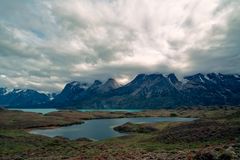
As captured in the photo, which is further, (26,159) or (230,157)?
(26,159)

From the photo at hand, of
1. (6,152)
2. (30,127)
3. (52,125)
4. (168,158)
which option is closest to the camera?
(168,158)

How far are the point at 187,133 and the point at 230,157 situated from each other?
43599 millimetres

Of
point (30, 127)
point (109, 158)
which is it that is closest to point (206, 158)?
point (109, 158)

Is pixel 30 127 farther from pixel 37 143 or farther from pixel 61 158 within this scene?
pixel 61 158

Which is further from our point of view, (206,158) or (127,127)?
(127,127)

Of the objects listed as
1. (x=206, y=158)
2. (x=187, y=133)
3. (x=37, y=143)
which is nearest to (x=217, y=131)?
(x=187, y=133)

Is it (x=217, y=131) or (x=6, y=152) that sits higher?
(x=217, y=131)

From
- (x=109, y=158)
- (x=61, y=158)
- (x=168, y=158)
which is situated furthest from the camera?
(x=61, y=158)

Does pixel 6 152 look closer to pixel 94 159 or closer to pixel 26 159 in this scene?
pixel 26 159

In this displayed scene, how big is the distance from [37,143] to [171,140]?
4212cm

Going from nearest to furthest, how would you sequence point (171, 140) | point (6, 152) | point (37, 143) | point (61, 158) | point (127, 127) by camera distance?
1. point (61, 158)
2. point (6, 152)
3. point (171, 140)
4. point (37, 143)
5. point (127, 127)

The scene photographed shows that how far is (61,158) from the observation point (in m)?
52.0

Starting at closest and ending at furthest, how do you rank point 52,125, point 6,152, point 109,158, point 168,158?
point 168,158
point 109,158
point 6,152
point 52,125

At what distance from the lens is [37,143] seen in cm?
8438
